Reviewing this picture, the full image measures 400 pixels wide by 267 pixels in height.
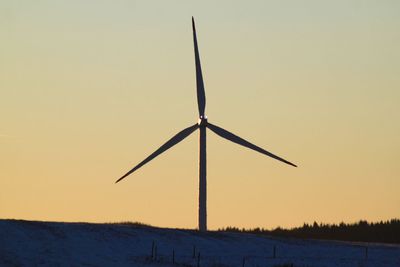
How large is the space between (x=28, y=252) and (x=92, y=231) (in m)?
15.0

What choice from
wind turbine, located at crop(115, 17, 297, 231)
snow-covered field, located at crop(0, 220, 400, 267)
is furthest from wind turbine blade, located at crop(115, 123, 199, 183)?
snow-covered field, located at crop(0, 220, 400, 267)

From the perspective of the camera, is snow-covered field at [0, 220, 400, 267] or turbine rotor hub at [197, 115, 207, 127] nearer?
snow-covered field at [0, 220, 400, 267]

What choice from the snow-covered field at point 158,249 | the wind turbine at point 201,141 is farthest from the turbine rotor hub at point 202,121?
the snow-covered field at point 158,249

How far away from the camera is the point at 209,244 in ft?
389

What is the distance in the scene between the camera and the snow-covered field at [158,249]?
103m

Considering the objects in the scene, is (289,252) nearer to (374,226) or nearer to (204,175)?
(204,175)

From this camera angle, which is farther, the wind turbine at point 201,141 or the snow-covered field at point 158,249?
the wind turbine at point 201,141

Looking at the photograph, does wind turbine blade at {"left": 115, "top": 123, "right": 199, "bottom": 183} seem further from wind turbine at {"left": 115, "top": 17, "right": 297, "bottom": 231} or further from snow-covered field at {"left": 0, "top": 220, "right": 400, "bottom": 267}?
snow-covered field at {"left": 0, "top": 220, "right": 400, "bottom": 267}

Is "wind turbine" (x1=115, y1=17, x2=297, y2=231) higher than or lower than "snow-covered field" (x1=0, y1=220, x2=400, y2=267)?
higher

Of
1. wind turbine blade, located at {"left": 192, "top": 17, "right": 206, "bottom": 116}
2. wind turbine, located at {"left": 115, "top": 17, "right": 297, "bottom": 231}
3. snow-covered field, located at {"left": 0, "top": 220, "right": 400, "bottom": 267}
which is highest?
wind turbine blade, located at {"left": 192, "top": 17, "right": 206, "bottom": 116}

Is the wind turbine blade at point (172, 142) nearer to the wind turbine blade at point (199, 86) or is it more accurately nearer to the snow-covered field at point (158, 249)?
the wind turbine blade at point (199, 86)

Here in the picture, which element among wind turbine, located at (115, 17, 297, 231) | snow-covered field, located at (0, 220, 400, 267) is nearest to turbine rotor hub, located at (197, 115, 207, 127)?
wind turbine, located at (115, 17, 297, 231)

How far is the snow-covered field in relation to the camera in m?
103

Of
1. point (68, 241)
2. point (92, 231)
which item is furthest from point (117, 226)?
point (68, 241)
